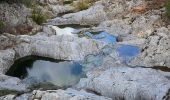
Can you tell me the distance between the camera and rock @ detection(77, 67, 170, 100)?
21.6 metres

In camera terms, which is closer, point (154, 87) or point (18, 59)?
point (154, 87)

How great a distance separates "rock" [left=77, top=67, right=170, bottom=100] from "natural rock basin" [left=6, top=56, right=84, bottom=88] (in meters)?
2.39

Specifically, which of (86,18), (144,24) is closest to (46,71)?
(144,24)

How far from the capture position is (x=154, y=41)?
30.0 meters

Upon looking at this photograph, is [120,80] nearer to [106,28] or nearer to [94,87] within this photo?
[94,87]

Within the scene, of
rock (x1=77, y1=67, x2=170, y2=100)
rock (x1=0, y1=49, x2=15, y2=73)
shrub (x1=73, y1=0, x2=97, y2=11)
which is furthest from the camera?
shrub (x1=73, y1=0, x2=97, y2=11)

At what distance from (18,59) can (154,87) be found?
49.0ft

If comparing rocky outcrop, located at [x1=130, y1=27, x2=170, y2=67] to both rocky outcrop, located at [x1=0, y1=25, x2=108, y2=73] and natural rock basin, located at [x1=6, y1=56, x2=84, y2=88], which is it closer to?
rocky outcrop, located at [x1=0, y1=25, x2=108, y2=73]

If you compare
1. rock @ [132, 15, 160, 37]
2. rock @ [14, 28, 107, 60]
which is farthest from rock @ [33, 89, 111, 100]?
rock @ [132, 15, 160, 37]

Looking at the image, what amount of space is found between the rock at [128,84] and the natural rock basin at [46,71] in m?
2.39

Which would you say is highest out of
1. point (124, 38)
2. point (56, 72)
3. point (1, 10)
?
point (1, 10)

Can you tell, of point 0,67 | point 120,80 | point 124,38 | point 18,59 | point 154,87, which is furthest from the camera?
point 124,38

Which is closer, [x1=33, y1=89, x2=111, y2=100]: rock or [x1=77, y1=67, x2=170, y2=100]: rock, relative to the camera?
[x1=33, y1=89, x2=111, y2=100]: rock

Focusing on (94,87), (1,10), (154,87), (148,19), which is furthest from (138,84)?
(1,10)
